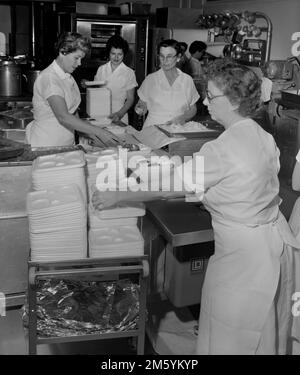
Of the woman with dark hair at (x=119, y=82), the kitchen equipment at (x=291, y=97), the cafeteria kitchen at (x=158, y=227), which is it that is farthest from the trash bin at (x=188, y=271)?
the woman with dark hair at (x=119, y=82)

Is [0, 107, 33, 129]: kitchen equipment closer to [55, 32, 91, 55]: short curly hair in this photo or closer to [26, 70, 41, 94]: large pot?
[26, 70, 41, 94]: large pot

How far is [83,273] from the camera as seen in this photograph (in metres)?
2.09

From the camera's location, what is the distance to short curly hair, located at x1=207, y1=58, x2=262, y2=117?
195 centimetres

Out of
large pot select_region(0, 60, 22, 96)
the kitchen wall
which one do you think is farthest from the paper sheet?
large pot select_region(0, 60, 22, 96)

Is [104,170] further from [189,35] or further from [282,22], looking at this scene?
[189,35]

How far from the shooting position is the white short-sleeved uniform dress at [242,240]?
6.30 ft

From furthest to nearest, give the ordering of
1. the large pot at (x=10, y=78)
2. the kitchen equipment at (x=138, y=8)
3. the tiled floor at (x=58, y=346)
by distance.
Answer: the kitchen equipment at (x=138, y=8) < the large pot at (x=10, y=78) < the tiled floor at (x=58, y=346)

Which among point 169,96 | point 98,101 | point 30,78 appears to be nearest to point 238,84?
point 169,96

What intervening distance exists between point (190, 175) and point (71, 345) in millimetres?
1391

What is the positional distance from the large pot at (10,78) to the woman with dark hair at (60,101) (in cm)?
Result: 159

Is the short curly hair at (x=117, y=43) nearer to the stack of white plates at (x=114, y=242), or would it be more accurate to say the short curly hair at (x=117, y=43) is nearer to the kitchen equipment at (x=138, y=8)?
the kitchen equipment at (x=138, y=8)

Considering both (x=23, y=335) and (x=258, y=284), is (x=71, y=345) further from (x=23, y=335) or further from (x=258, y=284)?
(x=258, y=284)

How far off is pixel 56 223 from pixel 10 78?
326cm

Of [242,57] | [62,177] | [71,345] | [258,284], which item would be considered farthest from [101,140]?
[242,57]
